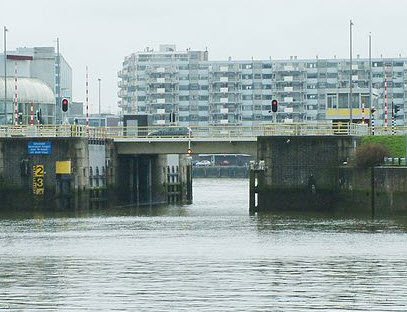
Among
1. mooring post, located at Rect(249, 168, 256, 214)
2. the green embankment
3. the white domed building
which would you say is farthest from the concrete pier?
the white domed building

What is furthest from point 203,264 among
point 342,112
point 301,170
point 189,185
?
point 189,185

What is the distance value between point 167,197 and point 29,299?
8002cm

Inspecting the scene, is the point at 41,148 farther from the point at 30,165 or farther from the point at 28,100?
the point at 28,100

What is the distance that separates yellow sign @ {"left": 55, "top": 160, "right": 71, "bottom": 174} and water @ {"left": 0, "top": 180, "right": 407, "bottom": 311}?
28.4ft

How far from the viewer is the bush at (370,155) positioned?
96875 millimetres

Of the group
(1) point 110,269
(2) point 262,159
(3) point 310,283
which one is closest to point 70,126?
(2) point 262,159

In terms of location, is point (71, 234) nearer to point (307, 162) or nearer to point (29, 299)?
point (307, 162)

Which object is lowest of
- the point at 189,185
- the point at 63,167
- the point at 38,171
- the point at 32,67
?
the point at 189,185

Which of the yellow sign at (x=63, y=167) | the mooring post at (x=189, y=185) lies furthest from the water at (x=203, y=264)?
the mooring post at (x=189, y=185)

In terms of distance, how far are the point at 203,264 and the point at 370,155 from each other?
3759cm

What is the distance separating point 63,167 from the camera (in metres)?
105

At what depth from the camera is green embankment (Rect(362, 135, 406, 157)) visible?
103625mm

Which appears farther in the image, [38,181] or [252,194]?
[38,181]

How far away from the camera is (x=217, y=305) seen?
47.7 metres
